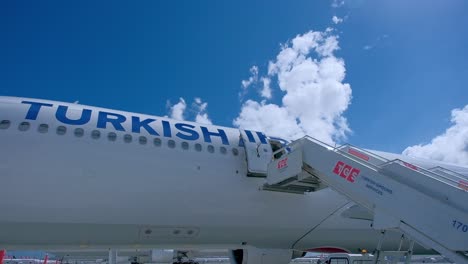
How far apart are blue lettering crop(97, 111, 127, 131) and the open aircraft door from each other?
3485 mm

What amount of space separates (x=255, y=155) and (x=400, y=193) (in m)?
4.83

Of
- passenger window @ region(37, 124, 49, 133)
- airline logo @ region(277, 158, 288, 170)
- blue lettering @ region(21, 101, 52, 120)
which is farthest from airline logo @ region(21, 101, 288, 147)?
airline logo @ region(277, 158, 288, 170)

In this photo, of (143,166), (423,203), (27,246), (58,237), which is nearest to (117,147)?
(143,166)

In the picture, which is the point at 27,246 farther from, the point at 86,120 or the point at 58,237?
the point at 86,120

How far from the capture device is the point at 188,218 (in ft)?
31.3

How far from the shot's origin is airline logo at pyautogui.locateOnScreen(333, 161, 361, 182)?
7.50m

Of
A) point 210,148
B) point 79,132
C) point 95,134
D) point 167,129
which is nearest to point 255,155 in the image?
point 210,148

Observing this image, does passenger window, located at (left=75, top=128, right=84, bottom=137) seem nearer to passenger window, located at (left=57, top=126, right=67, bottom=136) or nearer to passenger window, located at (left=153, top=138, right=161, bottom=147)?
passenger window, located at (left=57, top=126, right=67, bottom=136)

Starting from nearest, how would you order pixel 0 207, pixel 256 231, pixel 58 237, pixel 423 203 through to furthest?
pixel 423 203 < pixel 0 207 < pixel 58 237 < pixel 256 231

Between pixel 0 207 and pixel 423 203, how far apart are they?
A: 26.6 feet

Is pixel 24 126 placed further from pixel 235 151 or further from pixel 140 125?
pixel 235 151

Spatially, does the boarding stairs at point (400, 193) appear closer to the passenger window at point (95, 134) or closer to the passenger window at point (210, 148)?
the passenger window at point (210, 148)

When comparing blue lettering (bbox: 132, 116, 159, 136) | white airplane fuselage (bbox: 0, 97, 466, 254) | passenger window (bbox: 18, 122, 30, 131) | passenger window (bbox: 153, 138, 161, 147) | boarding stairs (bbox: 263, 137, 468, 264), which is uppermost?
blue lettering (bbox: 132, 116, 159, 136)

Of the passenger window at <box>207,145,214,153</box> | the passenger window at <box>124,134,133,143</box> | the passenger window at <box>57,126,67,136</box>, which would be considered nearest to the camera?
the passenger window at <box>57,126,67,136</box>
